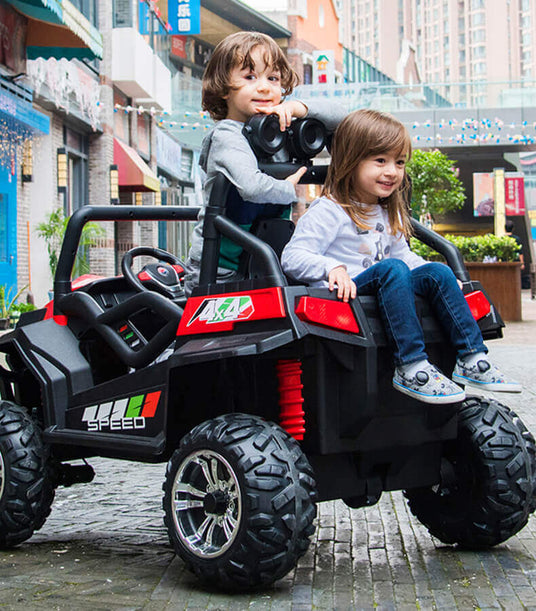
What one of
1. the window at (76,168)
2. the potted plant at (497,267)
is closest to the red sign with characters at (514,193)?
the window at (76,168)

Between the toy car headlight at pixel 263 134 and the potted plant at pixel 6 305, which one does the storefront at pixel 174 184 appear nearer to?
the potted plant at pixel 6 305

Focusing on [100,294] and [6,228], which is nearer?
[100,294]

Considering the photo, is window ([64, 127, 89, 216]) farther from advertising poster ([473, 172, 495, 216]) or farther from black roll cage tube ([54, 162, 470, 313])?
advertising poster ([473, 172, 495, 216])

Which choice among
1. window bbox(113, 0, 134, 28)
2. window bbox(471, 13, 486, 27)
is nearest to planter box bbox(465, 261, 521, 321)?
window bbox(113, 0, 134, 28)

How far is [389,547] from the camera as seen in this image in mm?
4176

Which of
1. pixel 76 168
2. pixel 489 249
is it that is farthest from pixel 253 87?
pixel 76 168

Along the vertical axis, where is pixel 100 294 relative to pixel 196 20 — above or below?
below

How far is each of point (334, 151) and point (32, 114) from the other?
13.7 m

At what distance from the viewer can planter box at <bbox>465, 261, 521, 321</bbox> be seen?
21.7 meters

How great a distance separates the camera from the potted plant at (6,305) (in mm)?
17766

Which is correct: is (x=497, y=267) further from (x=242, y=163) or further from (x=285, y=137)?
(x=242, y=163)

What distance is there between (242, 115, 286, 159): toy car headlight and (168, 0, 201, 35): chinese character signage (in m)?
36.0

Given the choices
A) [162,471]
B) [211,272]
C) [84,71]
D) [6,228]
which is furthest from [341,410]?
[84,71]

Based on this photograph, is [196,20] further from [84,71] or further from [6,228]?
[6,228]
